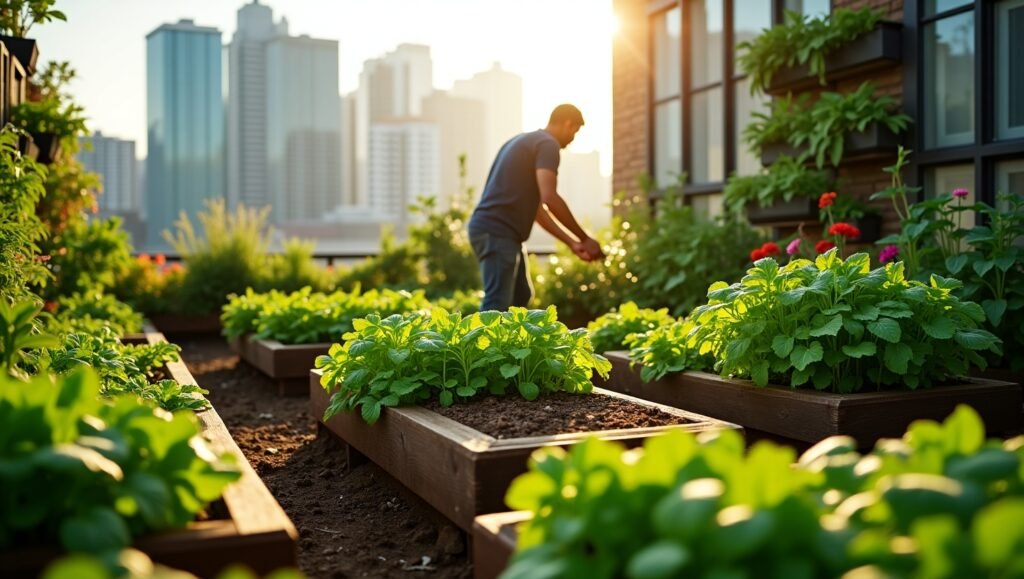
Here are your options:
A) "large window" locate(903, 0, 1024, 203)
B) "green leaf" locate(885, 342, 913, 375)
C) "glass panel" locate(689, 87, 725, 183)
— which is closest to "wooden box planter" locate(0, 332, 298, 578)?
"green leaf" locate(885, 342, 913, 375)

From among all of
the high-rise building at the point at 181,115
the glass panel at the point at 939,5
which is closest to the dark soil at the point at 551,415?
the glass panel at the point at 939,5

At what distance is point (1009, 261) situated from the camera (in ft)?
14.5

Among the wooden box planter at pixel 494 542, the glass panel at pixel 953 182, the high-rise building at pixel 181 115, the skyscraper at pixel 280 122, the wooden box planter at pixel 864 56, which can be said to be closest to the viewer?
the wooden box planter at pixel 494 542

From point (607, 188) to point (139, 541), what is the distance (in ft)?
28.7

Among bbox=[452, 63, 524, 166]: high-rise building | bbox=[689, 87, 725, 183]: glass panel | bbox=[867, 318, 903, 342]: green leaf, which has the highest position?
bbox=[452, 63, 524, 166]: high-rise building

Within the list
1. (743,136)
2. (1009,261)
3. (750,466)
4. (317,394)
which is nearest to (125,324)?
(317,394)

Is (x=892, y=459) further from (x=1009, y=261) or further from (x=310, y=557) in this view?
(x=1009, y=261)

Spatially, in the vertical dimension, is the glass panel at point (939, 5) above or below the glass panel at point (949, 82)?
above

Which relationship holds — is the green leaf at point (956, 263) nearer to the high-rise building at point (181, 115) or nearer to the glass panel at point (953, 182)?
the glass panel at point (953, 182)

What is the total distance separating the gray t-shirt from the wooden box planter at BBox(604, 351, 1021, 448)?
75.0 inches

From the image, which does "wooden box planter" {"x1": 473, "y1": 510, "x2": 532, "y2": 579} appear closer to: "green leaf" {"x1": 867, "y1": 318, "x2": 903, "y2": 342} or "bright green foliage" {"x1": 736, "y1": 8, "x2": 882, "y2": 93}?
"green leaf" {"x1": 867, "y1": 318, "x2": 903, "y2": 342}

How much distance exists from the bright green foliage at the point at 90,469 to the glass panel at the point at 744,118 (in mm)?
6722

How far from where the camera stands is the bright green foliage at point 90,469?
143cm

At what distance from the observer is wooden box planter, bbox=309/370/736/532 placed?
2.44 metres
